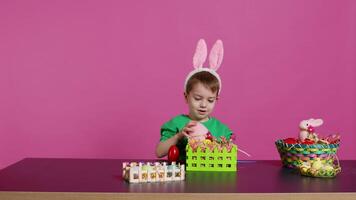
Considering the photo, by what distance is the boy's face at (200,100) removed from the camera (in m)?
1.80

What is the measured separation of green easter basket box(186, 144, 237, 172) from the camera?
1.60 m

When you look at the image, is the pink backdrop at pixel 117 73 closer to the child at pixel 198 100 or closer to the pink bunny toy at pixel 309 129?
the child at pixel 198 100

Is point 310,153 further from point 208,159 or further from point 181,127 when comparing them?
point 181,127

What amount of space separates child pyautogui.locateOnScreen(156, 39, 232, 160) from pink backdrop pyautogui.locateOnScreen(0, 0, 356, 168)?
0.83 metres

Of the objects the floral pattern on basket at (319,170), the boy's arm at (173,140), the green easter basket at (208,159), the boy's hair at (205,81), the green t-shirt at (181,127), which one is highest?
the boy's hair at (205,81)

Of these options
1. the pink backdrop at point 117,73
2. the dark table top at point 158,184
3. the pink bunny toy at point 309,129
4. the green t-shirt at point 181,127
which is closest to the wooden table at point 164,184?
the dark table top at point 158,184

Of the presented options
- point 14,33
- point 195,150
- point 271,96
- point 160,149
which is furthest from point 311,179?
point 14,33

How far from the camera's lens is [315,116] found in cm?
278

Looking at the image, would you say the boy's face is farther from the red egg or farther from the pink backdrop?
the pink backdrop

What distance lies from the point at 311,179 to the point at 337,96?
138 centimetres

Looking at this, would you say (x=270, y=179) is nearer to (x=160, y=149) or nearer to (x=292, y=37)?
(x=160, y=149)

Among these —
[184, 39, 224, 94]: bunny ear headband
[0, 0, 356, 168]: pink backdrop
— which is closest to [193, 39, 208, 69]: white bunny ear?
[184, 39, 224, 94]: bunny ear headband

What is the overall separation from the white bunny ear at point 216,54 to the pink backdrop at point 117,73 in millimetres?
853

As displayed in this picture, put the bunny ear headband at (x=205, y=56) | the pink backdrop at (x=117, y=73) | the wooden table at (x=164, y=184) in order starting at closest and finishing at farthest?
the wooden table at (x=164, y=184) → the bunny ear headband at (x=205, y=56) → the pink backdrop at (x=117, y=73)
